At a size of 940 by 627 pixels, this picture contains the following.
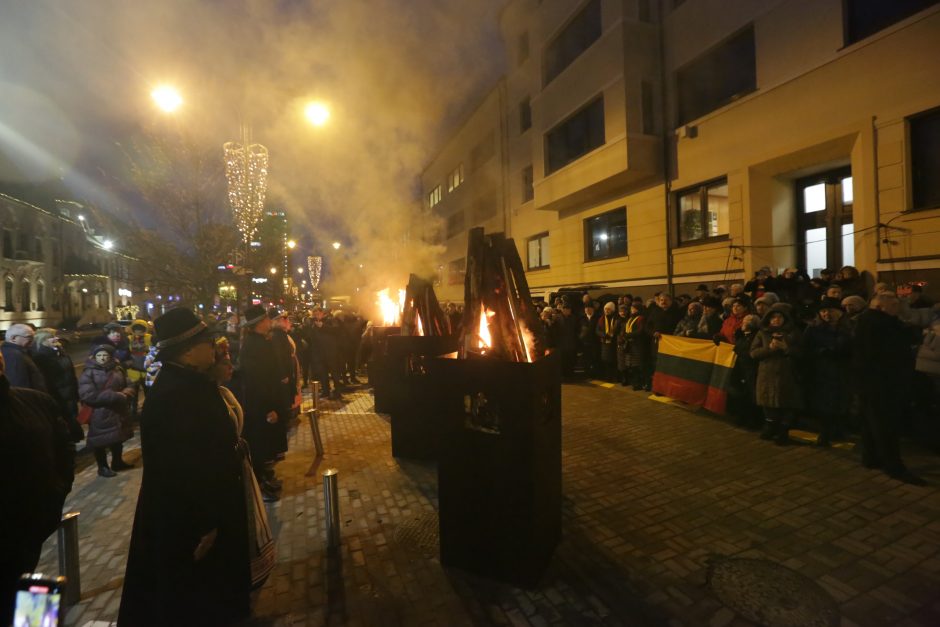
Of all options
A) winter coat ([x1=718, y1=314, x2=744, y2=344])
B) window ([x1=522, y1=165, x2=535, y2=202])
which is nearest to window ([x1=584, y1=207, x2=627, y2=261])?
window ([x1=522, y1=165, x2=535, y2=202])

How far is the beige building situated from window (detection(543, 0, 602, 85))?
0.19 feet

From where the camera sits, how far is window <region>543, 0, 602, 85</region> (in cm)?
1354

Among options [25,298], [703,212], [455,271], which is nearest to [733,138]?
[703,212]

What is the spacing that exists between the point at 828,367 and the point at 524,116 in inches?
669

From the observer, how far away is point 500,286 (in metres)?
3.63

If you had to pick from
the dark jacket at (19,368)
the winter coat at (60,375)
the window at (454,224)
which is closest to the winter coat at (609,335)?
the winter coat at (60,375)

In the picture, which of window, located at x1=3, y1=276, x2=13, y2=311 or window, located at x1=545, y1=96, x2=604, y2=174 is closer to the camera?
window, located at x1=545, y1=96, x2=604, y2=174

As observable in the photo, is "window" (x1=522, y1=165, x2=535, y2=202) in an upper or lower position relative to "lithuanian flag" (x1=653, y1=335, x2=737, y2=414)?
upper

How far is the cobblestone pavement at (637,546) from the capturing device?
278cm

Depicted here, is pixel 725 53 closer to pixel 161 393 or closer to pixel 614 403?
pixel 614 403

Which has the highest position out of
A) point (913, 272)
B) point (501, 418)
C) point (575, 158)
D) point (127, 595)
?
point (575, 158)

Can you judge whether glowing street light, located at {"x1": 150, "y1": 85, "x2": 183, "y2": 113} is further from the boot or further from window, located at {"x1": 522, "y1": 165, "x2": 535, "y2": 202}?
window, located at {"x1": 522, "y1": 165, "x2": 535, "y2": 202}

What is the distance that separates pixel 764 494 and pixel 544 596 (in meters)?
2.77

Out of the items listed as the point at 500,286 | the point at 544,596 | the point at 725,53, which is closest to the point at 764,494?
the point at 544,596
